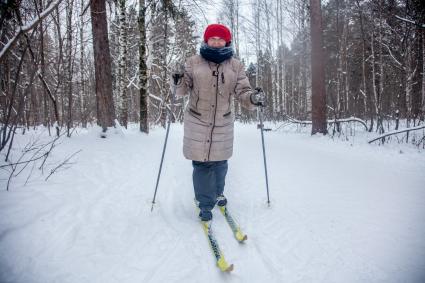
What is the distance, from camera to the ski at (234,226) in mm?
2355

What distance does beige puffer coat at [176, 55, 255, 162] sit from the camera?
2801 millimetres

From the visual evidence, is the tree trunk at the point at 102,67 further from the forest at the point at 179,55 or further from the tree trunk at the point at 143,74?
the tree trunk at the point at 143,74

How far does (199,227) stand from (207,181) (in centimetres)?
48

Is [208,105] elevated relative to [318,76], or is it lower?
lower

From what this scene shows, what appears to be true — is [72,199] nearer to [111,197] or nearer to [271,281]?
[111,197]

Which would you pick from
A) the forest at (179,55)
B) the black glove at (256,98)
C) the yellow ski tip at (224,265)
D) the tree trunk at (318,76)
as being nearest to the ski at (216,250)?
the yellow ski tip at (224,265)

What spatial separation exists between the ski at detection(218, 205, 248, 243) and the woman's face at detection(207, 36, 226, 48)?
1810 millimetres

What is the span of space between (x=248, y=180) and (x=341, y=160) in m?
2.25

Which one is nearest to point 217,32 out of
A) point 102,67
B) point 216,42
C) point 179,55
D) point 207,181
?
point 216,42

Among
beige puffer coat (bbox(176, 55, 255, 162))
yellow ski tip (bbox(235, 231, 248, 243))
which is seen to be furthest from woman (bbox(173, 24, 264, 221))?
yellow ski tip (bbox(235, 231, 248, 243))

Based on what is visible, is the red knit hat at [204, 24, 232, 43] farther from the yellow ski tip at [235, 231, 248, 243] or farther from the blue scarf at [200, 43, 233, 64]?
the yellow ski tip at [235, 231, 248, 243]

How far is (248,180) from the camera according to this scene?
427cm

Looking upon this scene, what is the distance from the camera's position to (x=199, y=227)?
267 centimetres

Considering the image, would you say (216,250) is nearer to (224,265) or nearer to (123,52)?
(224,265)
